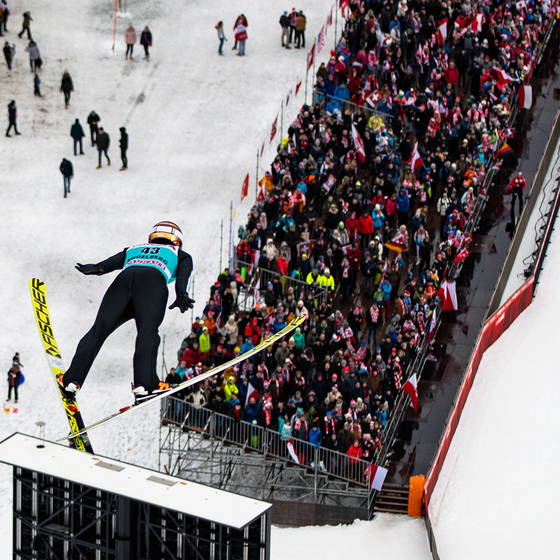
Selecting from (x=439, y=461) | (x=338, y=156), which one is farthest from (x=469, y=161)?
(x=439, y=461)

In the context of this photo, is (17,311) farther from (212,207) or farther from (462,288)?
(462,288)

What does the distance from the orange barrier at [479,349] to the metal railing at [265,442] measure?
53.4 inches

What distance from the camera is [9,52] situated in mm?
49594

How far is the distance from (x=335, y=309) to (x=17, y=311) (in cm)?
822

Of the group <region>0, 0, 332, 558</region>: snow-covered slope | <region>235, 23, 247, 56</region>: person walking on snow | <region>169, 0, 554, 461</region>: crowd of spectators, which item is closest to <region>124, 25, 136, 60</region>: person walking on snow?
<region>0, 0, 332, 558</region>: snow-covered slope

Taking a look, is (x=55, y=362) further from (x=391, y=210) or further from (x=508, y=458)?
(x=391, y=210)

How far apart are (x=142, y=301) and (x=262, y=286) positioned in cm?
1531

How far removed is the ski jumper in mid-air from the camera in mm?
21812

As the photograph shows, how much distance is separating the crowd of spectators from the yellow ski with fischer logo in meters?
10.1

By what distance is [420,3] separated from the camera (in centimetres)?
4656

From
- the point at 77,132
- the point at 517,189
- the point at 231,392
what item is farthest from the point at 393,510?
the point at 77,132

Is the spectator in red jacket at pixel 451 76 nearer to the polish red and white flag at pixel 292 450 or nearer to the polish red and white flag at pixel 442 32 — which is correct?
the polish red and white flag at pixel 442 32

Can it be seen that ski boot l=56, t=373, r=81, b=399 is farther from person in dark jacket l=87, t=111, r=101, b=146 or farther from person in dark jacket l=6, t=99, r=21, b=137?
person in dark jacket l=6, t=99, r=21, b=137

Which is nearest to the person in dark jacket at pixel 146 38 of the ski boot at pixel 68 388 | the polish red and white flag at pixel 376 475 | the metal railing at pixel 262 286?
the metal railing at pixel 262 286
